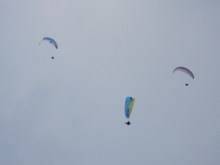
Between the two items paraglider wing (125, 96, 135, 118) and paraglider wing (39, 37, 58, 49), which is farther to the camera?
paraglider wing (39, 37, 58, 49)

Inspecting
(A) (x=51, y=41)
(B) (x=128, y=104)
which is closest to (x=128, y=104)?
(B) (x=128, y=104)

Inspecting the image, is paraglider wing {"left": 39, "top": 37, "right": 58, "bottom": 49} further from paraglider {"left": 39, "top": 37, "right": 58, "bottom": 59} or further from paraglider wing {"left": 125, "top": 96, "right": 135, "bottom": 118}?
paraglider wing {"left": 125, "top": 96, "right": 135, "bottom": 118}

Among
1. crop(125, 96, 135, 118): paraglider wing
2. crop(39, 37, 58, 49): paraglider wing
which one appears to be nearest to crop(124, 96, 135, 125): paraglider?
crop(125, 96, 135, 118): paraglider wing

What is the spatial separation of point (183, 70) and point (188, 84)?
2982 millimetres

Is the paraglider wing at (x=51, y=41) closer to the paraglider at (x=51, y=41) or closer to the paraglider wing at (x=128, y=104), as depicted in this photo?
the paraglider at (x=51, y=41)

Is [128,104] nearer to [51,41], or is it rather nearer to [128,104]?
[128,104]

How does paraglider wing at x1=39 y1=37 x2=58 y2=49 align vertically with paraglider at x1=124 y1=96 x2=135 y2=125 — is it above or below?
above

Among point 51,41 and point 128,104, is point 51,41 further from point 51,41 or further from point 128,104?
point 128,104

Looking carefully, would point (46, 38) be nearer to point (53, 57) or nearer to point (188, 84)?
point (53, 57)

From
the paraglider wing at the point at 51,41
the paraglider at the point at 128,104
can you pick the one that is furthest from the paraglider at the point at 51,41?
the paraglider at the point at 128,104

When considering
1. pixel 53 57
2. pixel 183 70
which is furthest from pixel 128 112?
pixel 53 57

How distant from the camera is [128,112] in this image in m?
28.3

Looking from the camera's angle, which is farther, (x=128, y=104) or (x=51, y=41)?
(x=51, y=41)

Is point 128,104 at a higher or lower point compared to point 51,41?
lower
